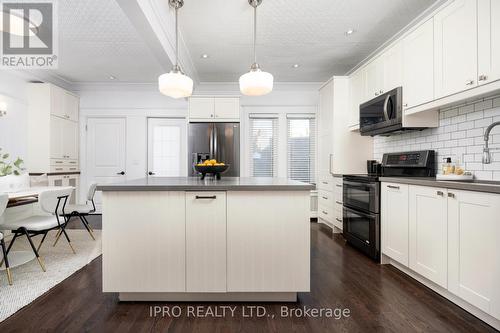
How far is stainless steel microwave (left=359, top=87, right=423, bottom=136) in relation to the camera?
2832 mm

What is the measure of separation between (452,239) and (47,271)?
3.62 metres

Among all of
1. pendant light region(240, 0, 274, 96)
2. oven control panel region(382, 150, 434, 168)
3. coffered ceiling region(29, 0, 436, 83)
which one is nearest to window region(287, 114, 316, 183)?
coffered ceiling region(29, 0, 436, 83)

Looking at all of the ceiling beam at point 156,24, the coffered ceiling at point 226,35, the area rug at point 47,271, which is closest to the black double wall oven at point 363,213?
the coffered ceiling at point 226,35

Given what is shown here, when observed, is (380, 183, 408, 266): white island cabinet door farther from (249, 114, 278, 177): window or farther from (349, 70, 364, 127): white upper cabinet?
(249, 114, 278, 177): window

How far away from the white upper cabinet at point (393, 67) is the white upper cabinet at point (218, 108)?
Result: 2.35 meters

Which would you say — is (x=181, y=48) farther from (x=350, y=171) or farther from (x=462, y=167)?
(x=462, y=167)

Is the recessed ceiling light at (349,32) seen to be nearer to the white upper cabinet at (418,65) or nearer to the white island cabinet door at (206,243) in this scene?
the white upper cabinet at (418,65)

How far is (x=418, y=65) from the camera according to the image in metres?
2.55

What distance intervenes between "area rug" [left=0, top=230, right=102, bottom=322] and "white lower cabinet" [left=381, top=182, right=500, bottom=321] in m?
3.23

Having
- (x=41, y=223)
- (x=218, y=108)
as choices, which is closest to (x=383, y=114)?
(x=218, y=108)

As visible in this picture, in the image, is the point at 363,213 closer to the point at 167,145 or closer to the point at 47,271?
the point at 47,271

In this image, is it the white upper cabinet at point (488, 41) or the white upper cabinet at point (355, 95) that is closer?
the white upper cabinet at point (488, 41)

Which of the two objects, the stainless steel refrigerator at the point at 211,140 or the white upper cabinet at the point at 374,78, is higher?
the white upper cabinet at the point at 374,78

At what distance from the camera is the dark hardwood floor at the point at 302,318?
5.44 ft
